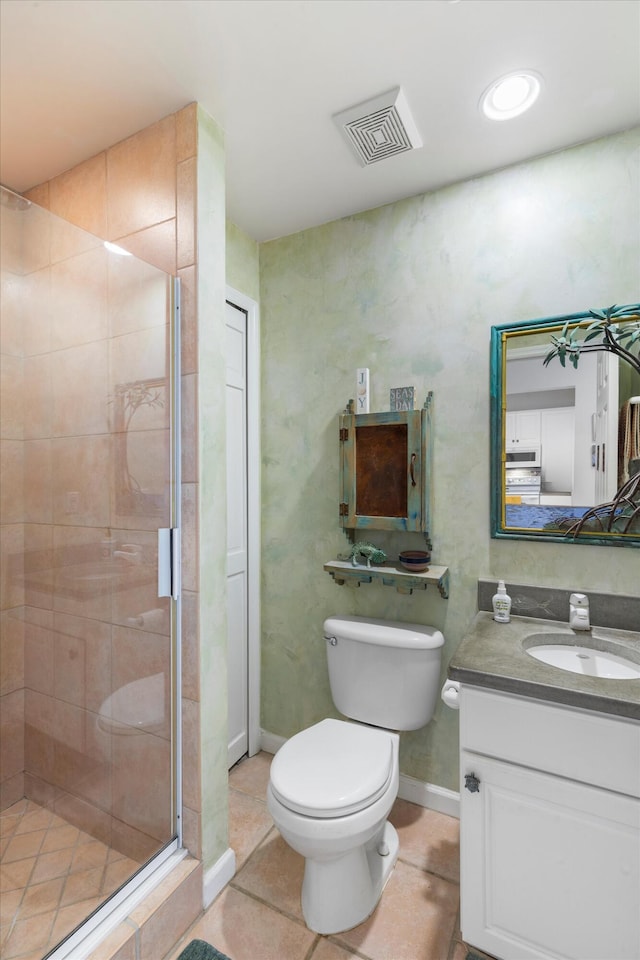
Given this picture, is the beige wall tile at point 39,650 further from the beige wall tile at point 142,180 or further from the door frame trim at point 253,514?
the beige wall tile at point 142,180

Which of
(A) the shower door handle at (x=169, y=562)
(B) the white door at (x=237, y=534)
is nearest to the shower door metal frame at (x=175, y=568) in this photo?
(A) the shower door handle at (x=169, y=562)

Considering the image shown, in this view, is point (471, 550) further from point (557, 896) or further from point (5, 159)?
point (5, 159)

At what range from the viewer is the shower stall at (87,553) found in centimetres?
138

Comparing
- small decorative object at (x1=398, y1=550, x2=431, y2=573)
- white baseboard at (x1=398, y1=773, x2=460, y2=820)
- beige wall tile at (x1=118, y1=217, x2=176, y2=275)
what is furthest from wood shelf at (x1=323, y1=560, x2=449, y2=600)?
beige wall tile at (x1=118, y1=217, x2=176, y2=275)

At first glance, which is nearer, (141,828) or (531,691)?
(531,691)

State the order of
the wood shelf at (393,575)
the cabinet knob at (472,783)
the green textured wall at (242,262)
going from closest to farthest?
the cabinet knob at (472,783)
the wood shelf at (393,575)
the green textured wall at (242,262)

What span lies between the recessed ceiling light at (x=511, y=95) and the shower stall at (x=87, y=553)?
1104 millimetres

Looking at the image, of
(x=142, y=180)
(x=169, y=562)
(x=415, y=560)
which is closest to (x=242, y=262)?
(x=142, y=180)

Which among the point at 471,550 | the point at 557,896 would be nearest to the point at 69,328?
the point at 471,550

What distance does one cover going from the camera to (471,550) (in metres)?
1.68

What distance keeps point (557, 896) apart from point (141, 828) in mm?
1177

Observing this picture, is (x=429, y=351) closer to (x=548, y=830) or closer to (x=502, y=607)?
(x=502, y=607)

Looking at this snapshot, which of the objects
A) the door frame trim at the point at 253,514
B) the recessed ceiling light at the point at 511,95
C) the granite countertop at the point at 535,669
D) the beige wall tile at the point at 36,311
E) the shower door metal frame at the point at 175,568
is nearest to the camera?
the granite countertop at the point at 535,669

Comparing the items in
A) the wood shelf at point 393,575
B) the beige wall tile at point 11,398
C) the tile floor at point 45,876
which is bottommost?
the tile floor at point 45,876
